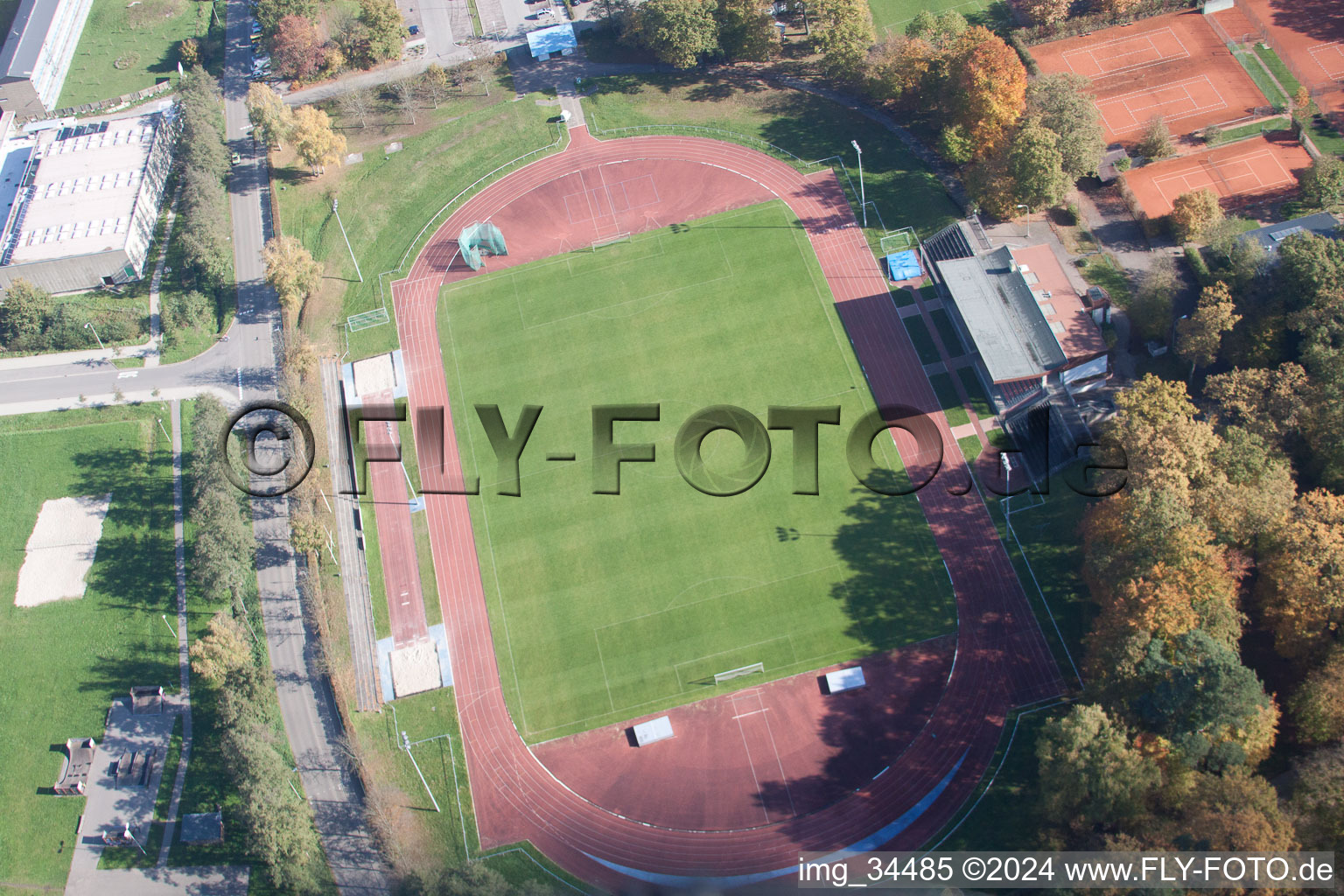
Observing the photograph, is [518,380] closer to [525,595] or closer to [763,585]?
[525,595]

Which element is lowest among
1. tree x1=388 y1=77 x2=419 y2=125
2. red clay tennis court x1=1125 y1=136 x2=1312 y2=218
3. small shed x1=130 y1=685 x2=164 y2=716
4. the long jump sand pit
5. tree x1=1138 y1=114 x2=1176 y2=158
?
small shed x1=130 y1=685 x2=164 y2=716

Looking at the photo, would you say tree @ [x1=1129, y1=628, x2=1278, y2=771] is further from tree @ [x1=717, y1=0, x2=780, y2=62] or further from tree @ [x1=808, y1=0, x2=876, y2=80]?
tree @ [x1=717, y1=0, x2=780, y2=62]

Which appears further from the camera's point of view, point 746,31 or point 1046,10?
point 746,31

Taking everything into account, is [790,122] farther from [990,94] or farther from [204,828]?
[204,828]

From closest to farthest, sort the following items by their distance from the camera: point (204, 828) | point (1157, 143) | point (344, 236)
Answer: point (204, 828), point (1157, 143), point (344, 236)

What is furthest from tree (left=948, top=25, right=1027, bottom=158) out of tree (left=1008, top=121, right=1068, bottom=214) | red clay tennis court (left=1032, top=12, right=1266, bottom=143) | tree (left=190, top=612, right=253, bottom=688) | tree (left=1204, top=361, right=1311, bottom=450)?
tree (left=190, top=612, right=253, bottom=688)

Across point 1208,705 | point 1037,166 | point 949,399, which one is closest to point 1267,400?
point 949,399

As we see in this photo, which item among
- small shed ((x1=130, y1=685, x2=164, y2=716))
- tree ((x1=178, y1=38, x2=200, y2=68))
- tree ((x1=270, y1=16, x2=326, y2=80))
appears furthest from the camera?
tree ((x1=178, y1=38, x2=200, y2=68))
